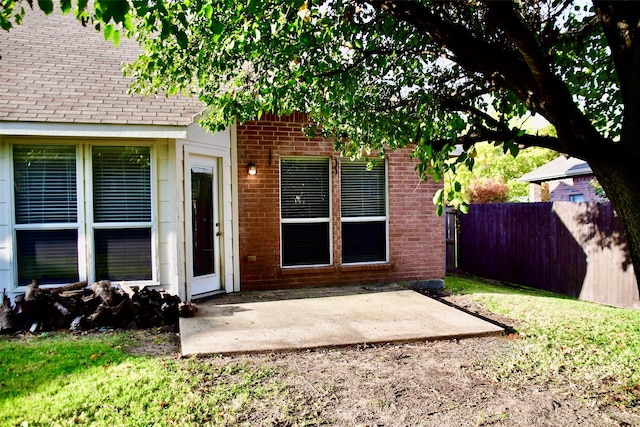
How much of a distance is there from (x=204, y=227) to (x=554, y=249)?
6919 mm

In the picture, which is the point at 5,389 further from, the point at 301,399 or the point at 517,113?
the point at 517,113

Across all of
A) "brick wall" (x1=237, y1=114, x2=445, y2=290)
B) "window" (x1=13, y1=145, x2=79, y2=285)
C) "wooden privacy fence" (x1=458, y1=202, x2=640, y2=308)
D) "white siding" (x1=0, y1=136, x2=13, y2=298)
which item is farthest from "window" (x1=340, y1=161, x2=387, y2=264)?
"white siding" (x1=0, y1=136, x2=13, y2=298)

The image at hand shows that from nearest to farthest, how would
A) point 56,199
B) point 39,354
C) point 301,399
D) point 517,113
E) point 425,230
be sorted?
1. point 301,399
2. point 39,354
3. point 517,113
4. point 56,199
5. point 425,230

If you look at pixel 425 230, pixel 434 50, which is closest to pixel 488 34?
pixel 434 50

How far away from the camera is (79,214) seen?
22.3ft

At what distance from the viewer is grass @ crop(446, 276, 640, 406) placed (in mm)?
4230

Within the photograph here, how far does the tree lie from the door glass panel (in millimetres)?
2038

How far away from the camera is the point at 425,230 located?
9219 millimetres

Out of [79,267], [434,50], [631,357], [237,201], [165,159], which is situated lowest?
[631,357]

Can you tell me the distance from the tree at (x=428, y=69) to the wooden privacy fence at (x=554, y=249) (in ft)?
13.2

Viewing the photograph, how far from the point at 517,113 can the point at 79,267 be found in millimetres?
6115

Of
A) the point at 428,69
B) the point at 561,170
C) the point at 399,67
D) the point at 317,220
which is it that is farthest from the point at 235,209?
the point at 561,170

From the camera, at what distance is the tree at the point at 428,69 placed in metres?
3.23

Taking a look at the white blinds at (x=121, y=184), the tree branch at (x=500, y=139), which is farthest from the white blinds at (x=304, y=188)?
the tree branch at (x=500, y=139)
